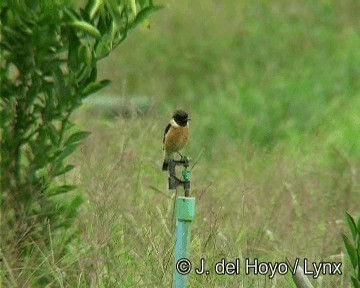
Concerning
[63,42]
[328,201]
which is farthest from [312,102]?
[63,42]

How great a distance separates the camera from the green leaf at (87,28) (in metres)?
5.29

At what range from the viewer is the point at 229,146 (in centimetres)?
797

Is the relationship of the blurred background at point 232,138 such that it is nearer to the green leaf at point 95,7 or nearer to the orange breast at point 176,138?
the orange breast at point 176,138

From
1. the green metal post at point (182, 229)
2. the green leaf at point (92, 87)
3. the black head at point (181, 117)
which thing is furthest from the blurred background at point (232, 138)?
the black head at point (181, 117)

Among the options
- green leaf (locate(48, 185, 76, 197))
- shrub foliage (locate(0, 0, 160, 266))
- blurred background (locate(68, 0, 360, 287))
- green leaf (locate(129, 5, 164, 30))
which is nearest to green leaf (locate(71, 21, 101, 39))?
shrub foliage (locate(0, 0, 160, 266))

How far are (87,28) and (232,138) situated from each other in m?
3.83

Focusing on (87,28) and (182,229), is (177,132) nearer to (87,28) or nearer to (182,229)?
(182,229)

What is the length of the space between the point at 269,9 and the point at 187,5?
950 millimetres

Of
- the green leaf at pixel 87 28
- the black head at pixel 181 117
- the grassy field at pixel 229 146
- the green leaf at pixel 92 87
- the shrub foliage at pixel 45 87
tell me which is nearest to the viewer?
the black head at pixel 181 117

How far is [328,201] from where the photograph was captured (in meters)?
6.72

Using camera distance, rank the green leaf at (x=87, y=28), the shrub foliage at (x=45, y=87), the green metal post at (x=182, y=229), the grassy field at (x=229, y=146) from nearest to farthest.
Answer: the green metal post at (x=182, y=229), the grassy field at (x=229, y=146), the green leaf at (x=87, y=28), the shrub foliage at (x=45, y=87)

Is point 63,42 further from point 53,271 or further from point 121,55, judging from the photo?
point 121,55

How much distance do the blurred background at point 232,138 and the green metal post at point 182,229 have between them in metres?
0.17

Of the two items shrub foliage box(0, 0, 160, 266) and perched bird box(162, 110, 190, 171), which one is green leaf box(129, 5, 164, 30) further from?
perched bird box(162, 110, 190, 171)
